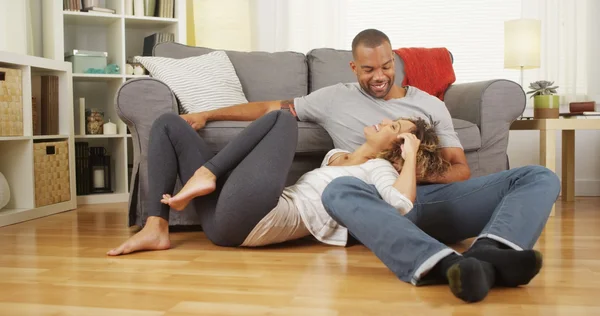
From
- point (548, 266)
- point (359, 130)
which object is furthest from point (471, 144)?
point (548, 266)

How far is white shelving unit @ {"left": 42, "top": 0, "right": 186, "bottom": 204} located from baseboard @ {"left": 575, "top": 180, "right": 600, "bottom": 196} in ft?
9.38

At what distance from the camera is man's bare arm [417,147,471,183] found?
2271 millimetres

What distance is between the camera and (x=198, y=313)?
1.54m

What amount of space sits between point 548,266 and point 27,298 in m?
1.54

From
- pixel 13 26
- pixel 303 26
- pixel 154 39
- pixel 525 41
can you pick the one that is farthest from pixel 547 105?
pixel 13 26

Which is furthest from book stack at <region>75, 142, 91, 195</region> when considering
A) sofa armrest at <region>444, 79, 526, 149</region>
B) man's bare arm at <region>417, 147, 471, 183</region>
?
man's bare arm at <region>417, 147, 471, 183</region>

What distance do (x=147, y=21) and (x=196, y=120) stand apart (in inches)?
79.9

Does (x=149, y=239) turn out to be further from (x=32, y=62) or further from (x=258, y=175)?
(x=32, y=62)

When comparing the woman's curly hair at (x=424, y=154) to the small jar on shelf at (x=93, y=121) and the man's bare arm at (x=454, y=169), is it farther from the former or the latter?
the small jar on shelf at (x=93, y=121)

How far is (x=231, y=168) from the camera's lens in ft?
7.54

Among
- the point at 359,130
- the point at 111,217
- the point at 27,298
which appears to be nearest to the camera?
the point at 27,298

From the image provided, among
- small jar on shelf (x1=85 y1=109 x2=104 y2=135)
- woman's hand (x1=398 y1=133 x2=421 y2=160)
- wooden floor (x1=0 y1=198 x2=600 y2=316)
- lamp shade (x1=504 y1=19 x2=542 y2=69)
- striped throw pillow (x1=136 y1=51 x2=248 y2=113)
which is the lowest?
wooden floor (x1=0 y1=198 x2=600 y2=316)

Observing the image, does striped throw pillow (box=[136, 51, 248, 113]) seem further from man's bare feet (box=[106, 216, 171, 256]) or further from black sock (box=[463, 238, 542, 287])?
black sock (box=[463, 238, 542, 287])

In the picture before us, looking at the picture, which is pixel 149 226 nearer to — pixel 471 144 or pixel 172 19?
pixel 471 144
